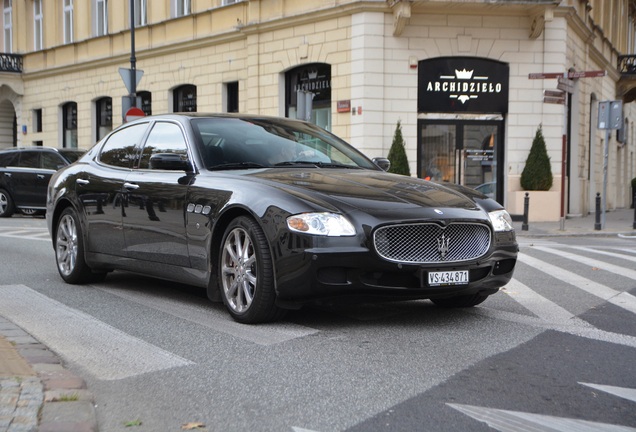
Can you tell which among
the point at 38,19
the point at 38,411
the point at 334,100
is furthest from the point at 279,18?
the point at 38,411

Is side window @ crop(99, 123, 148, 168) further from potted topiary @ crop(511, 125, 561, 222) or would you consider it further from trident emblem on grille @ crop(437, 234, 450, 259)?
potted topiary @ crop(511, 125, 561, 222)

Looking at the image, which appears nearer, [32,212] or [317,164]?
[317,164]

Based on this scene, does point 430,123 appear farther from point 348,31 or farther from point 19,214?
point 19,214

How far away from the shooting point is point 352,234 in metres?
5.48

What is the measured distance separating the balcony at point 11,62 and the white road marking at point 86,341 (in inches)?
1318

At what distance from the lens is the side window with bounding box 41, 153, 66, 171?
68.5 feet

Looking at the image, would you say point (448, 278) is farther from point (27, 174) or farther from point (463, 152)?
point (463, 152)

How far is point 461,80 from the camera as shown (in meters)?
22.7

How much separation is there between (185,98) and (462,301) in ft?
78.0

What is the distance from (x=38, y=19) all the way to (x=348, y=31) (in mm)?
20347

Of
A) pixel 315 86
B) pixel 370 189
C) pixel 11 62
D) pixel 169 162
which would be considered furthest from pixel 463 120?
pixel 11 62

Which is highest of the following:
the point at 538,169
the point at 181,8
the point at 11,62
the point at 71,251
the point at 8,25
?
the point at 8,25

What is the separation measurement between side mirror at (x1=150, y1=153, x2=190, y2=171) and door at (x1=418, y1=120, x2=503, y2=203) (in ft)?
54.5

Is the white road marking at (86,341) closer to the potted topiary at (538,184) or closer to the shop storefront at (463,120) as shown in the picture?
the shop storefront at (463,120)
